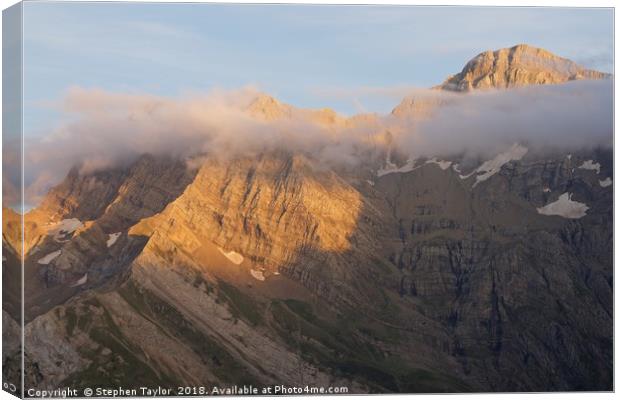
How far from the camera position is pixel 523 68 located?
184m

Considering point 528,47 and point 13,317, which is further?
point 528,47

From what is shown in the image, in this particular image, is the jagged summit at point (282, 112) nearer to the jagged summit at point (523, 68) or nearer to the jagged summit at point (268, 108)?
the jagged summit at point (268, 108)

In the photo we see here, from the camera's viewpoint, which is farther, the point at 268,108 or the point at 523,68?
the point at 523,68

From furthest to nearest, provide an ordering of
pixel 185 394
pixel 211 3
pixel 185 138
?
1. pixel 185 138
2. pixel 185 394
3. pixel 211 3

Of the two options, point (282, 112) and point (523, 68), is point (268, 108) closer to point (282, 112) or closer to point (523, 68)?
point (282, 112)


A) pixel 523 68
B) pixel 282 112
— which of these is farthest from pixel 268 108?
pixel 523 68

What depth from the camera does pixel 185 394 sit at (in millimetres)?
103750

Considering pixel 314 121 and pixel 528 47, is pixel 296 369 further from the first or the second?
pixel 528 47

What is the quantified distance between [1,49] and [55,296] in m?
112

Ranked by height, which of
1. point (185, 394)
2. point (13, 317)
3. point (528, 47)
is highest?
point (528, 47)

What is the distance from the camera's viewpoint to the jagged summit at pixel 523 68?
13462 centimetres

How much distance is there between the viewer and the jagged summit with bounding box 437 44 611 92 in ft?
442

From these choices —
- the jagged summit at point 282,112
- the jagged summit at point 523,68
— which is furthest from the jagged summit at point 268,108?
the jagged summit at point 523,68

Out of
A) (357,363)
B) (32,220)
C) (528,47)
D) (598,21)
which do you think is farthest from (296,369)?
(598,21)
